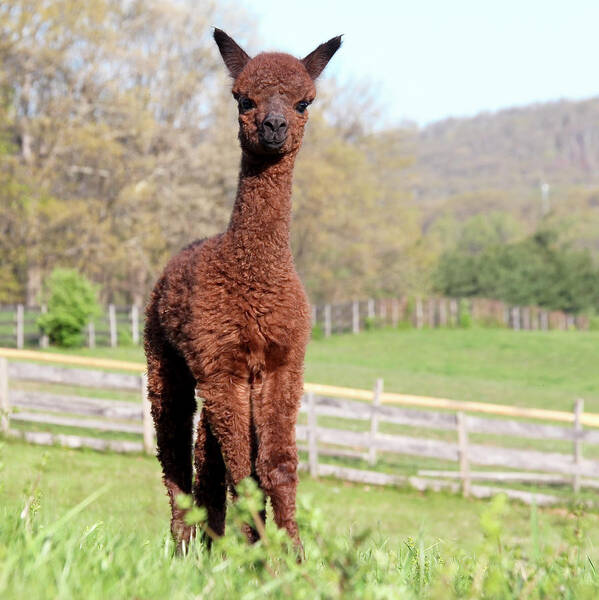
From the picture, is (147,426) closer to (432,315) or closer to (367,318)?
(367,318)

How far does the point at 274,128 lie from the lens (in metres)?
3.70

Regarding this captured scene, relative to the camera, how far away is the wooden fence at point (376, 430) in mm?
12633

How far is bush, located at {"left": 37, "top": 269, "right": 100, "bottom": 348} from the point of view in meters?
28.7

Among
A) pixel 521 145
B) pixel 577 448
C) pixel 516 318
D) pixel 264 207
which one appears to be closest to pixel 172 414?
pixel 264 207

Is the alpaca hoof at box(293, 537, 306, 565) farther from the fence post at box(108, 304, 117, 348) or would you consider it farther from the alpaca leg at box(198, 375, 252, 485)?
the fence post at box(108, 304, 117, 348)

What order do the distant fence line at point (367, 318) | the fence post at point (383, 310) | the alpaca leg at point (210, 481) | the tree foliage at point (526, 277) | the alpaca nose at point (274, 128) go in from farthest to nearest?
1. the tree foliage at point (526, 277)
2. the fence post at point (383, 310)
3. the distant fence line at point (367, 318)
4. the alpaca leg at point (210, 481)
5. the alpaca nose at point (274, 128)

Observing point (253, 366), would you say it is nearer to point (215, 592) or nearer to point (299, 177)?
point (215, 592)

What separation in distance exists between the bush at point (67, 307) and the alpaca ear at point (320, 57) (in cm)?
2572

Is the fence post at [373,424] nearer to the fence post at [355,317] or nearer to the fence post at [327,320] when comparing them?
the fence post at [327,320]

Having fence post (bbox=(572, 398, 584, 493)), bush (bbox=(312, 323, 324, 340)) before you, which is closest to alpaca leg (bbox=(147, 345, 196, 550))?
fence post (bbox=(572, 398, 584, 493))

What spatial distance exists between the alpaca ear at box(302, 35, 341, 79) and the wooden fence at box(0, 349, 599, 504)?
9.23 metres

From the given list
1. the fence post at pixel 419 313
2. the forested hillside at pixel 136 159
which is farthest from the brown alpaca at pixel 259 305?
the fence post at pixel 419 313

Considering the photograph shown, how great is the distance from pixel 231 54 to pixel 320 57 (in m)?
0.43

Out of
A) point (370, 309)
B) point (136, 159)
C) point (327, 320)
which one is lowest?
point (327, 320)
